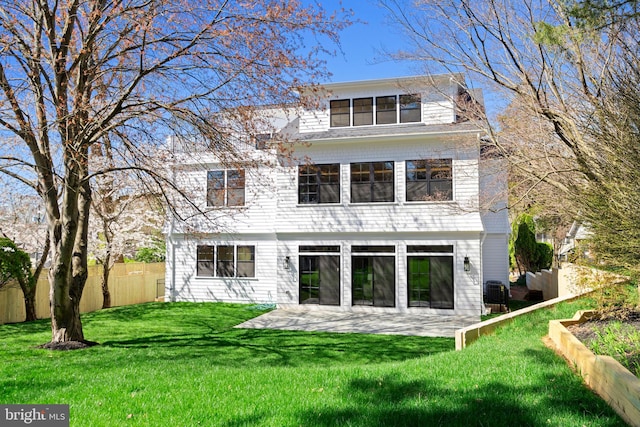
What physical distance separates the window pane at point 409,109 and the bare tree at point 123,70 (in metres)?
7.05

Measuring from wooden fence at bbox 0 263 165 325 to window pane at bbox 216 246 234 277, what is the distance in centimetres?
391

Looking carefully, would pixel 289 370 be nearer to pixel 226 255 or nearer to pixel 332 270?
pixel 332 270

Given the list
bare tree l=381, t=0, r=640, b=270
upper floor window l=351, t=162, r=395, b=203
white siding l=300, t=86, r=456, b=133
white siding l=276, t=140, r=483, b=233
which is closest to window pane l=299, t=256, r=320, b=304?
white siding l=276, t=140, r=483, b=233

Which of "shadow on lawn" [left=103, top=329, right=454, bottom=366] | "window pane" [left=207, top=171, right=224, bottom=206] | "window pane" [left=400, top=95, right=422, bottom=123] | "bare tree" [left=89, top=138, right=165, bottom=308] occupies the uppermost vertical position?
"window pane" [left=400, top=95, right=422, bottom=123]

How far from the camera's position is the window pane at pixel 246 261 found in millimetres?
17203

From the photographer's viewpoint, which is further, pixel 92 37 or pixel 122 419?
pixel 92 37

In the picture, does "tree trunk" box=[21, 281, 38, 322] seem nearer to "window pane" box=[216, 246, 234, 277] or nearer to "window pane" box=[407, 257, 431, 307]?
"window pane" box=[216, 246, 234, 277]

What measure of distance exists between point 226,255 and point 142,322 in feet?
16.0

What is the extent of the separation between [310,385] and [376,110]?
1202cm

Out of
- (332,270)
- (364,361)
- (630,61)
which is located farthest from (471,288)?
(630,61)

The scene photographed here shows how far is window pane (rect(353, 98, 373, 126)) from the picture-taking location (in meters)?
15.7

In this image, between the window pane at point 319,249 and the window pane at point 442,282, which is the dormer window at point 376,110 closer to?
the window pane at point 319,249

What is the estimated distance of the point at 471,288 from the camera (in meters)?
14.0

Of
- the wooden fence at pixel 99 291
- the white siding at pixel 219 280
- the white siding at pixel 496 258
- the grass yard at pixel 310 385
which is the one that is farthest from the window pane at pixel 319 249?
the wooden fence at pixel 99 291
